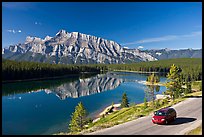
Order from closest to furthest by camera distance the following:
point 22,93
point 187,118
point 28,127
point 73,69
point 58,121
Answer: point 187,118 < point 28,127 < point 58,121 < point 22,93 < point 73,69

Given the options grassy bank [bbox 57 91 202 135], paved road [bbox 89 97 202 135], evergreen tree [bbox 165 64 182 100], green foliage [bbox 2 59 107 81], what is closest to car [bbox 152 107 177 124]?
paved road [bbox 89 97 202 135]

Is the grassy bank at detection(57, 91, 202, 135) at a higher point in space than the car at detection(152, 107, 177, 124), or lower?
lower

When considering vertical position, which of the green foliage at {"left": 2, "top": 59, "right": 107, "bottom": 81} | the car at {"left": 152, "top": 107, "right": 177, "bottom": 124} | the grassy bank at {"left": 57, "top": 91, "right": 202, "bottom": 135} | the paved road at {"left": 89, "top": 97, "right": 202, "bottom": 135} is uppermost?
the green foliage at {"left": 2, "top": 59, "right": 107, "bottom": 81}

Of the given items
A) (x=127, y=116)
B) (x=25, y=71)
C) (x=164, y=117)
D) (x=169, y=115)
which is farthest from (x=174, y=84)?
(x=25, y=71)

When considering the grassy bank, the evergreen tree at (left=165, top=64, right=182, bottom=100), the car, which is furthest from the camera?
the evergreen tree at (left=165, top=64, right=182, bottom=100)

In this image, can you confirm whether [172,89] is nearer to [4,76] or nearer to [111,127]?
[111,127]

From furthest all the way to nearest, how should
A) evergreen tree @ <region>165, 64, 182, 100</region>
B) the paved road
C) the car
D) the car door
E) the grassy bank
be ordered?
evergreen tree @ <region>165, 64, 182, 100</region> → the car door → the grassy bank → the car → the paved road

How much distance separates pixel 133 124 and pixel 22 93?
72.1m

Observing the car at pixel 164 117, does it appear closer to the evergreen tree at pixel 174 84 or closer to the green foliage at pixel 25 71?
the evergreen tree at pixel 174 84

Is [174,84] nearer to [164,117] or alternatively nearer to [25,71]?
[164,117]

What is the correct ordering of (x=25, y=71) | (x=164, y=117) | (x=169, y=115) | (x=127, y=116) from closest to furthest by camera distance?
1. (x=164, y=117)
2. (x=169, y=115)
3. (x=127, y=116)
4. (x=25, y=71)

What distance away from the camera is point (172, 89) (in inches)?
1709

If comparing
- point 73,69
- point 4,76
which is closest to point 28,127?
point 4,76

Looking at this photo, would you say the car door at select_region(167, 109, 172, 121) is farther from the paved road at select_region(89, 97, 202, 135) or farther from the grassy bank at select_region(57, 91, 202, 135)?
the grassy bank at select_region(57, 91, 202, 135)
